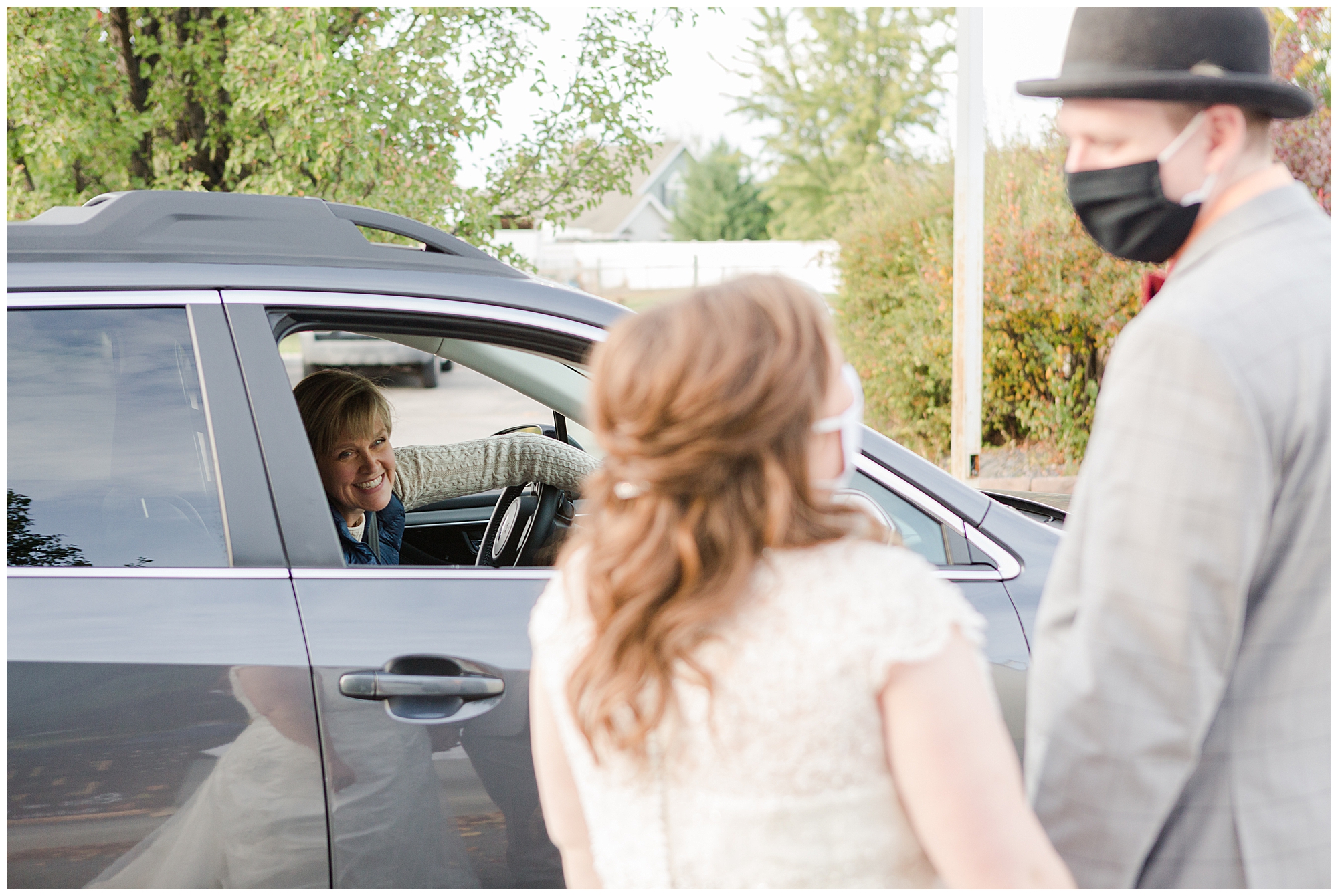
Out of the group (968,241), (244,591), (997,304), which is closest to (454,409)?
(997,304)

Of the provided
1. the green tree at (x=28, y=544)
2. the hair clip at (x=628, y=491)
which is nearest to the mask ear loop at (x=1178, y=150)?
the hair clip at (x=628, y=491)

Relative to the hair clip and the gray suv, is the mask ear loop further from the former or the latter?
the gray suv

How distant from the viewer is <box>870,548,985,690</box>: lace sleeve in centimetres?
103

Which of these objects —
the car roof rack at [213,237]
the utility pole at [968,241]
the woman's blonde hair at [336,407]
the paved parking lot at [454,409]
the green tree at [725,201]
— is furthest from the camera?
the green tree at [725,201]

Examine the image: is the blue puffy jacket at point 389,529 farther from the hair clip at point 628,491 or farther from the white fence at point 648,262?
the white fence at point 648,262

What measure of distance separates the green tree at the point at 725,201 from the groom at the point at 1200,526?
4544 cm

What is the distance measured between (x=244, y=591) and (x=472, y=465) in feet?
5.08

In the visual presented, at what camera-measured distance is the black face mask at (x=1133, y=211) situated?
4.31ft

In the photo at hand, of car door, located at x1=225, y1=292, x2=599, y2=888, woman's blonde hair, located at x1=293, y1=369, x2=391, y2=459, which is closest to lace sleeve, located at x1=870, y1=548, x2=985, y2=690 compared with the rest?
car door, located at x1=225, y1=292, x2=599, y2=888

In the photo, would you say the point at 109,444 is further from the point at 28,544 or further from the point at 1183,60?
the point at 1183,60

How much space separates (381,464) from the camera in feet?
9.70

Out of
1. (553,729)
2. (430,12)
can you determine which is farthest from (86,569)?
(430,12)

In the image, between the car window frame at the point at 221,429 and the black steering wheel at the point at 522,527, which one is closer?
the car window frame at the point at 221,429

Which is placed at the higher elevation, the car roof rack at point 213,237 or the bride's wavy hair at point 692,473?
the car roof rack at point 213,237
